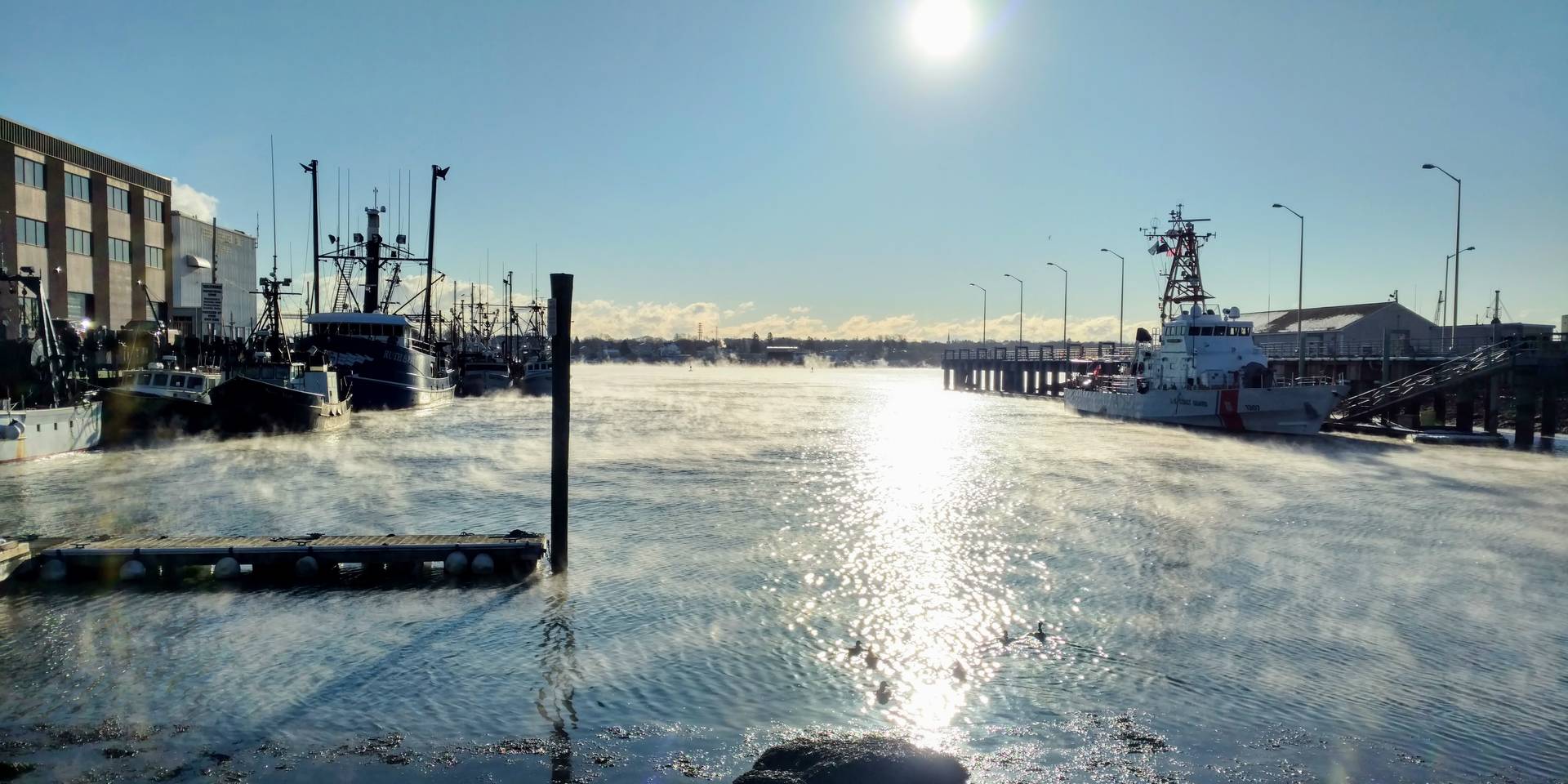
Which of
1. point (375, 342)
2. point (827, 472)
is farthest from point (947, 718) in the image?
point (375, 342)

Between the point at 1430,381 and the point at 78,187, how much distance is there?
210 ft

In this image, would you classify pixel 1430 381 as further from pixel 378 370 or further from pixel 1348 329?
pixel 378 370

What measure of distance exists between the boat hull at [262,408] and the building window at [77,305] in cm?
1432

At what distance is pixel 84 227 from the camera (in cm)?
5222

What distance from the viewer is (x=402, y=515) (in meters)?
22.2

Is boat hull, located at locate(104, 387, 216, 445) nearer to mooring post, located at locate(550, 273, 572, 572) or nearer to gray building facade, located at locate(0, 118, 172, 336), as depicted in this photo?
gray building facade, located at locate(0, 118, 172, 336)

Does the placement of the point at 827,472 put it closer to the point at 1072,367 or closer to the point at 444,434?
the point at 444,434

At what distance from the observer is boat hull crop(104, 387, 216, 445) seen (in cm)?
3725

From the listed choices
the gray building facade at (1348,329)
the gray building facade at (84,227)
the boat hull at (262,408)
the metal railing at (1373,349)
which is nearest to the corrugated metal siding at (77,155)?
the gray building facade at (84,227)

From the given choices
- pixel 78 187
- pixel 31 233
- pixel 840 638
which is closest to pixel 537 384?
pixel 78 187

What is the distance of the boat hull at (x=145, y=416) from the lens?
37.2 metres

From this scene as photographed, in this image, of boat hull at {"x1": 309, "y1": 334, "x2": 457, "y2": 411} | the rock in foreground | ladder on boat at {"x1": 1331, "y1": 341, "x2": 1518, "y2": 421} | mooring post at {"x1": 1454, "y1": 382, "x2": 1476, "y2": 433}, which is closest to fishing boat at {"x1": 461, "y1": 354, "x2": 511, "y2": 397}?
boat hull at {"x1": 309, "y1": 334, "x2": 457, "y2": 411}

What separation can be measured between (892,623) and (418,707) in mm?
6133

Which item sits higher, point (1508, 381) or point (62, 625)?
point (1508, 381)
